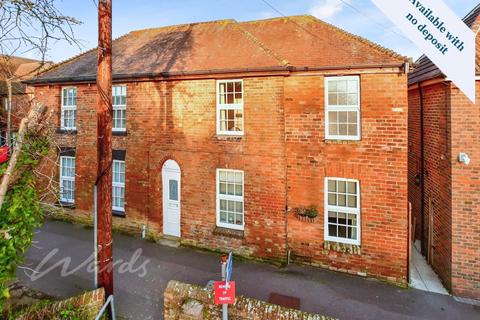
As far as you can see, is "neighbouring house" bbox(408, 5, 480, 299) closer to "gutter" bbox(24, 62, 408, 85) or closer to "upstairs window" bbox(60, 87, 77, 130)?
"gutter" bbox(24, 62, 408, 85)

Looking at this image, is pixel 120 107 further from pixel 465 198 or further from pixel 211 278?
pixel 465 198

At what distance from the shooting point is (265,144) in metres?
9.88

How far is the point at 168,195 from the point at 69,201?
5.11 m

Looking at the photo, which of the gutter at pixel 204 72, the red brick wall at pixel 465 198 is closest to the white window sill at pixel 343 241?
the red brick wall at pixel 465 198

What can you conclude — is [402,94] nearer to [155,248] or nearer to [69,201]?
[155,248]

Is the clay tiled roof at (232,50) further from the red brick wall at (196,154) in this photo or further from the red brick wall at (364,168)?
the red brick wall at (364,168)

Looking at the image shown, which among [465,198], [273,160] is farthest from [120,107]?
[465,198]

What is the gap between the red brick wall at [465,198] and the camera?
25.6 feet

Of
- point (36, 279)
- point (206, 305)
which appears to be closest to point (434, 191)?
point (206, 305)

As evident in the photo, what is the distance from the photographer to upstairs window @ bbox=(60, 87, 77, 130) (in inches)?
528

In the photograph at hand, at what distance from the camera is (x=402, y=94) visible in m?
8.58

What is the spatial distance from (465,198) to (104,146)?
871 cm

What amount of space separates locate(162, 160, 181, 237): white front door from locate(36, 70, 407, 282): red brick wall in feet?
0.74

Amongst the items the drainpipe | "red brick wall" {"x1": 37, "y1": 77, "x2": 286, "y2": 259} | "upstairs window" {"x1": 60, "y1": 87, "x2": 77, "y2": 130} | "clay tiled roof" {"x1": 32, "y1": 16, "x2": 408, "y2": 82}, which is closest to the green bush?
"red brick wall" {"x1": 37, "y1": 77, "x2": 286, "y2": 259}
